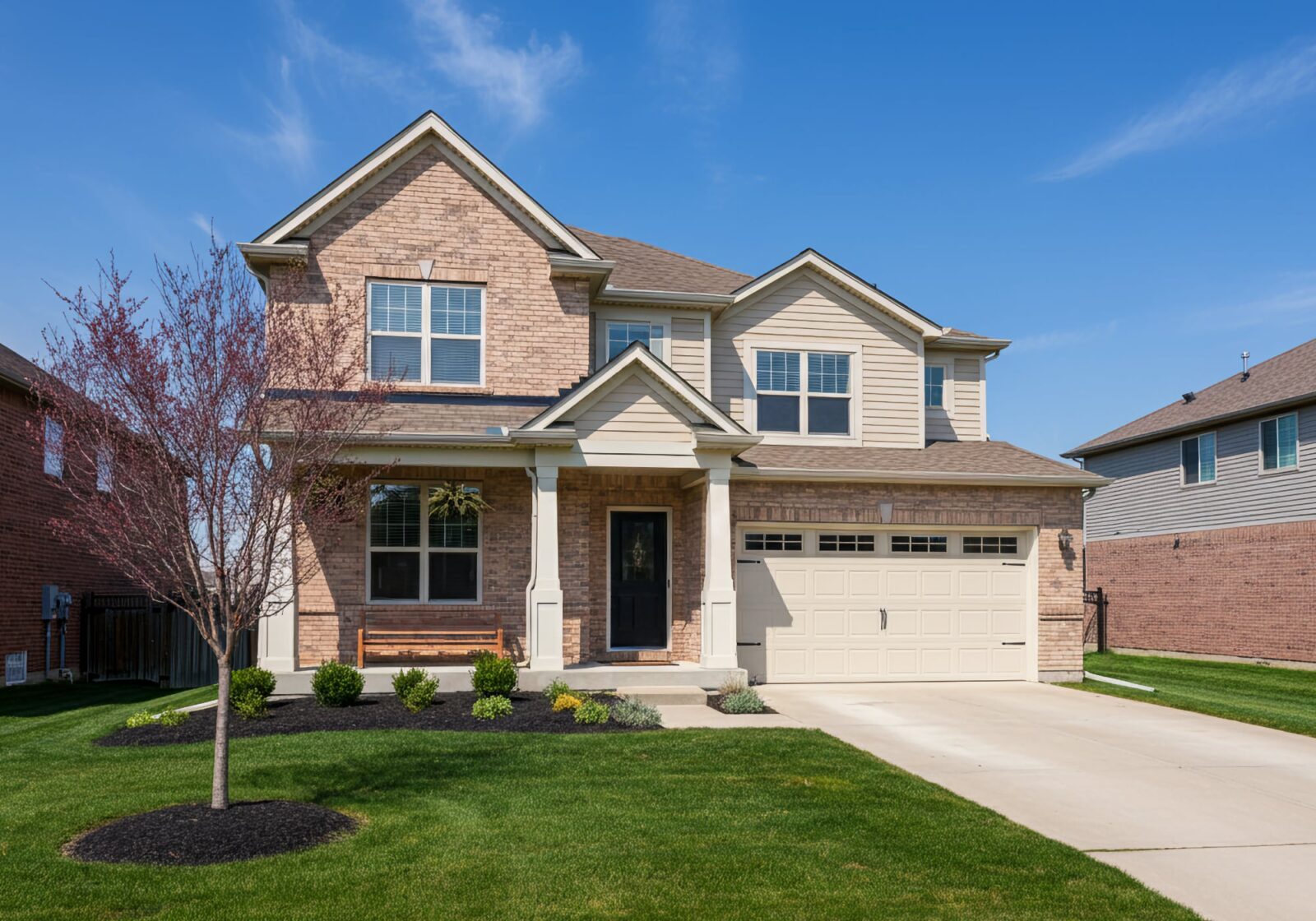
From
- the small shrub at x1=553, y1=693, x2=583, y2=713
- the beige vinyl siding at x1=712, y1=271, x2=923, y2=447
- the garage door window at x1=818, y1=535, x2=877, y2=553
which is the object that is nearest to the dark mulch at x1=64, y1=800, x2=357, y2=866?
the small shrub at x1=553, y1=693, x2=583, y2=713

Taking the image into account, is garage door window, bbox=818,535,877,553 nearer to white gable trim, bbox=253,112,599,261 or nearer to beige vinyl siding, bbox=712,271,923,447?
beige vinyl siding, bbox=712,271,923,447

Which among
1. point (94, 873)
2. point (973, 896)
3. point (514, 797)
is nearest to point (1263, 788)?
point (973, 896)

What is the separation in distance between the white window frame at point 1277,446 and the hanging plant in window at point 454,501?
18363 millimetres

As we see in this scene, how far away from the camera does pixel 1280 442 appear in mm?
23484

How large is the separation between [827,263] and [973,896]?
44.2 feet

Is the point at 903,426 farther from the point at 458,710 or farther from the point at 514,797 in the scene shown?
the point at 514,797

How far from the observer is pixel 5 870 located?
6.52 m

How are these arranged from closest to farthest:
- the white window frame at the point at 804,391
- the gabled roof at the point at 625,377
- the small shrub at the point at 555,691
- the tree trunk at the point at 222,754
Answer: the tree trunk at the point at 222,754
the small shrub at the point at 555,691
the gabled roof at the point at 625,377
the white window frame at the point at 804,391

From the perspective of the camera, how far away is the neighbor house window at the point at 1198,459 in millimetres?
25734

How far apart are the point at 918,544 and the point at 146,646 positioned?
570 inches

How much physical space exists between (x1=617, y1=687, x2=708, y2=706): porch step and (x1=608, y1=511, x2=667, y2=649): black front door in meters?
2.18

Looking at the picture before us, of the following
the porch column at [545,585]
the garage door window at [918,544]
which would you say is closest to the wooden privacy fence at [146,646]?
the porch column at [545,585]

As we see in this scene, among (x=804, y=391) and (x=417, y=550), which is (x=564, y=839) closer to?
(x=417, y=550)

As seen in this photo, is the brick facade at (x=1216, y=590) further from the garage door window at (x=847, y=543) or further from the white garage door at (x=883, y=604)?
the garage door window at (x=847, y=543)
